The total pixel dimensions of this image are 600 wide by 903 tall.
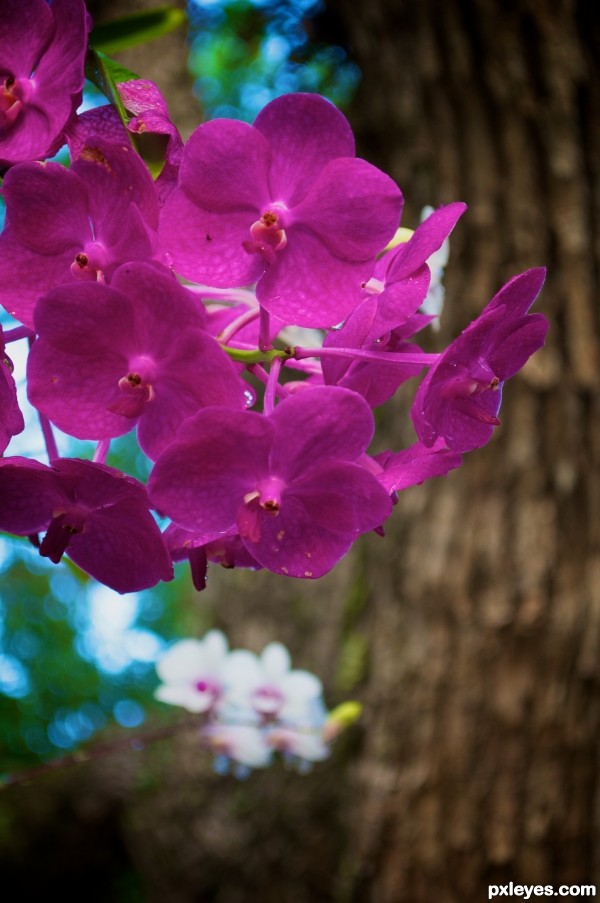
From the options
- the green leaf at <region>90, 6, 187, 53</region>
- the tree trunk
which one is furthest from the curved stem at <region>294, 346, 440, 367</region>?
the tree trunk

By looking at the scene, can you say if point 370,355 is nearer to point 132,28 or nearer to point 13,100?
point 13,100

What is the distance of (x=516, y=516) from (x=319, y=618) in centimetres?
44

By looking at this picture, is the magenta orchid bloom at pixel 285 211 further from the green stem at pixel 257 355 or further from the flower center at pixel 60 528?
the flower center at pixel 60 528

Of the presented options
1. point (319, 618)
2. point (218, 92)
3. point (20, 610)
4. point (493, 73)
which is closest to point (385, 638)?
point (319, 618)

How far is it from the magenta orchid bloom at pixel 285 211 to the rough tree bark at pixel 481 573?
997 mm

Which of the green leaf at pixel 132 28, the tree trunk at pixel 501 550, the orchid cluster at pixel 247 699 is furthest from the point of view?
the tree trunk at pixel 501 550

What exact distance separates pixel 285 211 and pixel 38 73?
0.45 feet

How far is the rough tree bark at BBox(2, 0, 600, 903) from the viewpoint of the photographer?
1.26 meters

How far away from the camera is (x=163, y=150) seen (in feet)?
1.23

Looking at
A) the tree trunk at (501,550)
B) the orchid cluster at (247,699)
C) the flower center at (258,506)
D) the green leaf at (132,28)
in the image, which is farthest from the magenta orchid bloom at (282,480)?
the tree trunk at (501,550)

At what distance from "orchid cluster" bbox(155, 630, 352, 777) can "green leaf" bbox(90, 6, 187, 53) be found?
2.37 feet

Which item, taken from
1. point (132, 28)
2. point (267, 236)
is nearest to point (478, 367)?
point (267, 236)

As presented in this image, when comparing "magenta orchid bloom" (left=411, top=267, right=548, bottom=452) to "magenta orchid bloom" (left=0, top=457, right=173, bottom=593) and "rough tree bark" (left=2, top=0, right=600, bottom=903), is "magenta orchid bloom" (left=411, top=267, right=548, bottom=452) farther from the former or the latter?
"rough tree bark" (left=2, top=0, right=600, bottom=903)

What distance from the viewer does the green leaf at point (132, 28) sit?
652 millimetres
